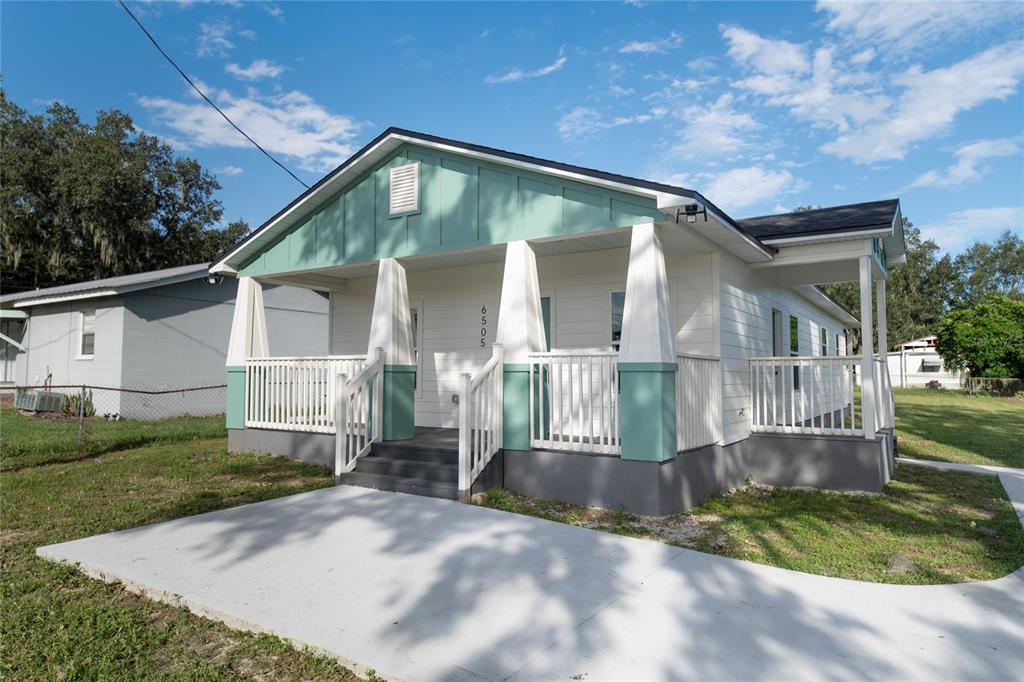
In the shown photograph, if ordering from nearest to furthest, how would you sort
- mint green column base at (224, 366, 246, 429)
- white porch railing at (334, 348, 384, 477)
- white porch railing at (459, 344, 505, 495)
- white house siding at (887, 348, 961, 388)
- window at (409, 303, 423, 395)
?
white porch railing at (459, 344, 505, 495), white porch railing at (334, 348, 384, 477), mint green column base at (224, 366, 246, 429), window at (409, 303, 423, 395), white house siding at (887, 348, 961, 388)

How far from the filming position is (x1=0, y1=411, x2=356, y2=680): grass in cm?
310

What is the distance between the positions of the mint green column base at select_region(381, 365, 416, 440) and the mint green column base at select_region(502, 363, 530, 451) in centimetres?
178

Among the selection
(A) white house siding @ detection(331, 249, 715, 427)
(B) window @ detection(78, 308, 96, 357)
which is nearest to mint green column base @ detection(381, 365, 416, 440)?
(A) white house siding @ detection(331, 249, 715, 427)

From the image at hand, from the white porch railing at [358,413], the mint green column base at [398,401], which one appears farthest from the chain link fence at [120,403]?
the mint green column base at [398,401]

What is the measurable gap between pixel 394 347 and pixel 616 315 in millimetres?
3196

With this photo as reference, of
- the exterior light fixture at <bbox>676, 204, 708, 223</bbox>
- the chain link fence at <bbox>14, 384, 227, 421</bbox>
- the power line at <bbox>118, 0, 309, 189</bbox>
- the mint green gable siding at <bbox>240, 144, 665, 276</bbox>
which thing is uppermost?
the power line at <bbox>118, 0, 309, 189</bbox>

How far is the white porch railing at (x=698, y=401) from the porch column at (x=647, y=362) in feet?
1.14

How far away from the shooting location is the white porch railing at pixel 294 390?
8789 mm

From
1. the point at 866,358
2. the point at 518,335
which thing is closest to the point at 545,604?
the point at 518,335

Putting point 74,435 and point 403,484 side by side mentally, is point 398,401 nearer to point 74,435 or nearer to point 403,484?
point 403,484

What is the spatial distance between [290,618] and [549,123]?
1334 cm

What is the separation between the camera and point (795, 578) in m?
4.29

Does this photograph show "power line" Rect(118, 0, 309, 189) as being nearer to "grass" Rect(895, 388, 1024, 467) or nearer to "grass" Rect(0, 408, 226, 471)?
"grass" Rect(0, 408, 226, 471)

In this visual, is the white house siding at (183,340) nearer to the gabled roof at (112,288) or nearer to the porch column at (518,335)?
the gabled roof at (112,288)
